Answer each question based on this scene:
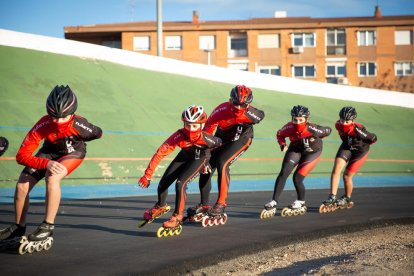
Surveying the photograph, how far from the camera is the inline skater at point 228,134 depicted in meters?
11.5

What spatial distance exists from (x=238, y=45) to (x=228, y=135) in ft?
183

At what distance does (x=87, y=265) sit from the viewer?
7.39 meters

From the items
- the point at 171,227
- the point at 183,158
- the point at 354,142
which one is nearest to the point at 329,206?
the point at 354,142

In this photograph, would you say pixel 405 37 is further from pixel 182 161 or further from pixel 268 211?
pixel 182 161

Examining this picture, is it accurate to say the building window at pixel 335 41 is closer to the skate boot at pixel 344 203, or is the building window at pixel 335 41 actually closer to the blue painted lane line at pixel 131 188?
the blue painted lane line at pixel 131 188

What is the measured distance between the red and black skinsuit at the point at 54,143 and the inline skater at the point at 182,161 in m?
1.32

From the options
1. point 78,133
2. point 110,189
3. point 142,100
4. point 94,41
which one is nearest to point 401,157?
point 142,100

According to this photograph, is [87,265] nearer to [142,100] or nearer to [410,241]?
[410,241]

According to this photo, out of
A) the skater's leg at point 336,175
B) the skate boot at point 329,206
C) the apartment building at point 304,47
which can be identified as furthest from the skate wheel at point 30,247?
the apartment building at point 304,47

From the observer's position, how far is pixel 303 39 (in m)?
67.1

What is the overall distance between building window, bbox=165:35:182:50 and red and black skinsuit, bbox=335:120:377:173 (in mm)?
52370

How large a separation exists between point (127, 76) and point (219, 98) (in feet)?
15.0

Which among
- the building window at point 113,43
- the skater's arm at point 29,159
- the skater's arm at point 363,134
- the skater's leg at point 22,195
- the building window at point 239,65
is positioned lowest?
the skater's leg at point 22,195

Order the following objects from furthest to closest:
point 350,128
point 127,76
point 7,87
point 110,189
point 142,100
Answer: point 127,76 < point 142,100 < point 7,87 < point 110,189 < point 350,128
